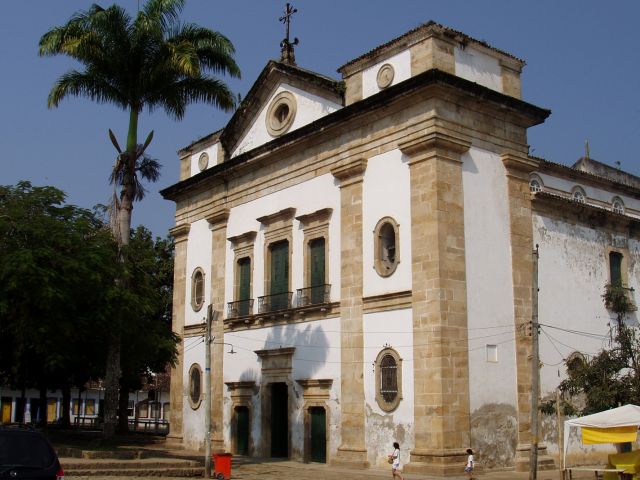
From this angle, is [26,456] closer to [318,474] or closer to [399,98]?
[318,474]

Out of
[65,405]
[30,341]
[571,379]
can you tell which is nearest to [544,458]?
[571,379]

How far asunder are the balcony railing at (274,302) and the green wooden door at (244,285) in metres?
0.98

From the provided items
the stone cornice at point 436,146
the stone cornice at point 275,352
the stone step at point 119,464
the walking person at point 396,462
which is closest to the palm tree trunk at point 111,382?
the stone step at point 119,464

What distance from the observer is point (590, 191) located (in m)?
29.5

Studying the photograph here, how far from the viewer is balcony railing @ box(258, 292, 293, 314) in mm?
25391

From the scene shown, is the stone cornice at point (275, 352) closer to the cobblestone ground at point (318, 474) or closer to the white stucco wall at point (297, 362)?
the white stucco wall at point (297, 362)

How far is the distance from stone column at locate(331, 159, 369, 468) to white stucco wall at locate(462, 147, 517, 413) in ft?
10.5

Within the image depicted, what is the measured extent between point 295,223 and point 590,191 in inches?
449

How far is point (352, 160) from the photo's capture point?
77.2 feet

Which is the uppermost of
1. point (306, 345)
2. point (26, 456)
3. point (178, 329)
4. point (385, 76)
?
point (385, 76)

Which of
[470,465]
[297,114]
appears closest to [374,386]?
[470,465]

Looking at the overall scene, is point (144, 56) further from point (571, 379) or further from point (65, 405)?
point (65, 405)

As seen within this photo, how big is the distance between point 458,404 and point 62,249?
36.4ft

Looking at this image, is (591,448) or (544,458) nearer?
(544,458)
